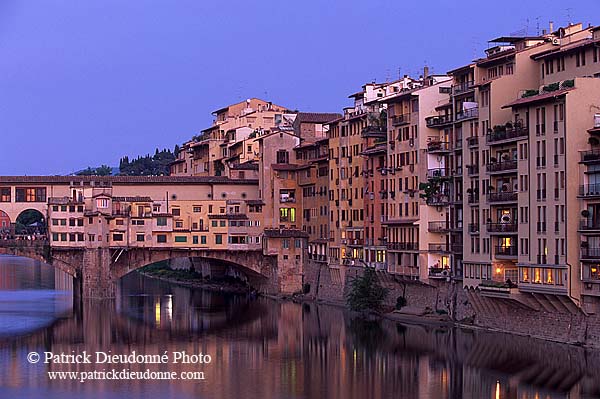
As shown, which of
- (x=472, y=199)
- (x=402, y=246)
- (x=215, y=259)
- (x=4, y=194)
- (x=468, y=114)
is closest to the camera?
(x=472, y=199)

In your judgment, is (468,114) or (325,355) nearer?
(325,355)

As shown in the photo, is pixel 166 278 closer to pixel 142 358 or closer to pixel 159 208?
pixel 159 208

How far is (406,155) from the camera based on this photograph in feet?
202

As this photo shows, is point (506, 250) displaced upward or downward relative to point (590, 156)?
downward

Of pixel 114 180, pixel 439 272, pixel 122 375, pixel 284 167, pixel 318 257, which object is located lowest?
pixel 122 375

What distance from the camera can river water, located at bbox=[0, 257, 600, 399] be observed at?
4006 centimetres

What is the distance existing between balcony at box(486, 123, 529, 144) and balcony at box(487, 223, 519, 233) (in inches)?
132

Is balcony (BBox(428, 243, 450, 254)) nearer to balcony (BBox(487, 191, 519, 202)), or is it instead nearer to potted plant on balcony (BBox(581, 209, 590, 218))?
balcony (BBox(487, 191, 519, 202))

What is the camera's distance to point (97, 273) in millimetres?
72625

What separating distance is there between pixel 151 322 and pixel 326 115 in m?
27.2

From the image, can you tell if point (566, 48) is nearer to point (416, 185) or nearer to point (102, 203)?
point (416, 185)

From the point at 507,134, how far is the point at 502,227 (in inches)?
148

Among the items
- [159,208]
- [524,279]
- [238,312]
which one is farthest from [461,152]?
[159,208]

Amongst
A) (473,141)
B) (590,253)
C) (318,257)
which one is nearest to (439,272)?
(473,141)
